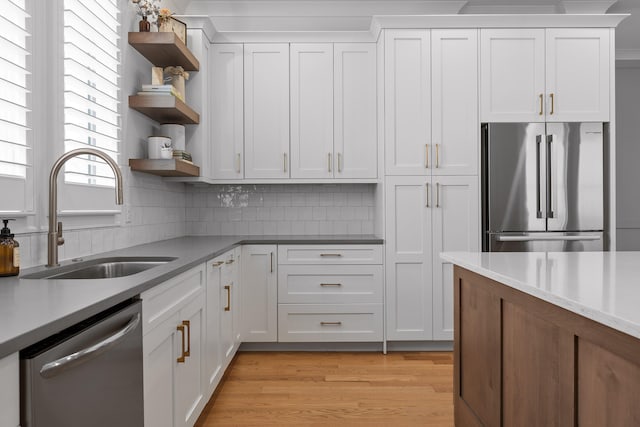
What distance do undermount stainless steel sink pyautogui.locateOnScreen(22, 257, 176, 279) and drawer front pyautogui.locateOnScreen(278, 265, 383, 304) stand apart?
4.76ft

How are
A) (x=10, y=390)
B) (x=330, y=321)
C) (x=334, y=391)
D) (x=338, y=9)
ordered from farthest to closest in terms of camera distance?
(x=338, y=9) < (x=330, y=321) < (x=334, y=391) < (x=10, y=390)

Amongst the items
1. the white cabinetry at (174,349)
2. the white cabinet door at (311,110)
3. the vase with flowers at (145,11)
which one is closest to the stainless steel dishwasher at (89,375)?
the white cabinetry at (174,349)

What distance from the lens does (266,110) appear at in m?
3.80

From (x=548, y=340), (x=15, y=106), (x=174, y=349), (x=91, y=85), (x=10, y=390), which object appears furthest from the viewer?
(x=91, y=85)

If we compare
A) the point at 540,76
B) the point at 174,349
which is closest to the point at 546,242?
the point at 540,76

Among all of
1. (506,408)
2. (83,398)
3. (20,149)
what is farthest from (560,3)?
(83,398)

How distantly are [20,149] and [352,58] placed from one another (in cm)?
266

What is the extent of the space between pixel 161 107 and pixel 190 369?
1610mm

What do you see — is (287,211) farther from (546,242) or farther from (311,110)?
(546,242)

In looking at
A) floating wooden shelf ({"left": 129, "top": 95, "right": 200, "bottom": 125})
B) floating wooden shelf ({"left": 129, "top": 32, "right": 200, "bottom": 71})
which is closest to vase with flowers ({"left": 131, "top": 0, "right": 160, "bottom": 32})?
floating wooden shelf ({"left": 129, "top": 32, "right": 200, "bottom": 71})

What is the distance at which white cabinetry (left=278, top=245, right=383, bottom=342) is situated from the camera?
3596 millimetres

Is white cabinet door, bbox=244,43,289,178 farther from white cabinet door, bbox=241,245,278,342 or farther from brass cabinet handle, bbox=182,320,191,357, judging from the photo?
brass cabinet handle, bbox=182,320,191,357

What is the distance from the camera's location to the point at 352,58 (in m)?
3.79

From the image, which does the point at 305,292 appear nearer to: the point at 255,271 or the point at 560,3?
the point at 255,271
